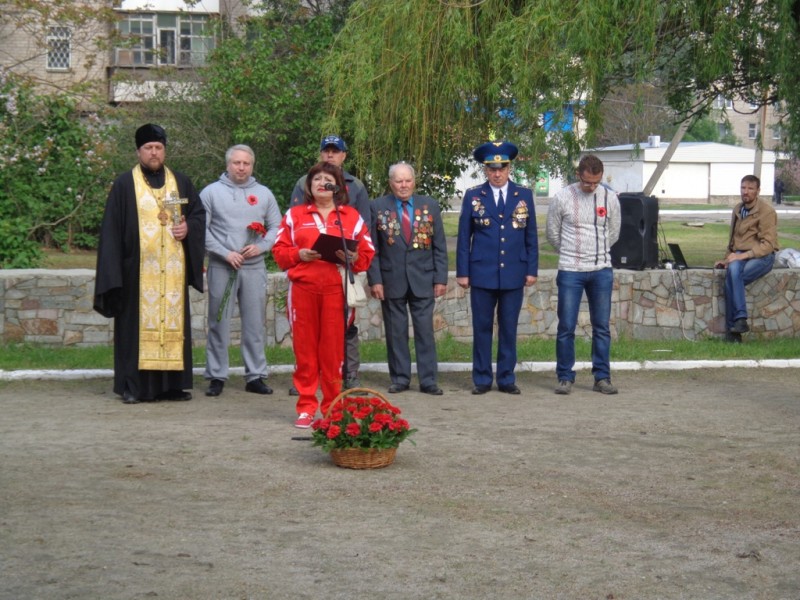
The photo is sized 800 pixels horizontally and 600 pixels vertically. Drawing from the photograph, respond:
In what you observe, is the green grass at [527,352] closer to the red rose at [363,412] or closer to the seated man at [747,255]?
the seated man at [747,255]

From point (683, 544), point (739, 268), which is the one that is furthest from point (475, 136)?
point (683, 544)

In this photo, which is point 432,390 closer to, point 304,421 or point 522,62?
point 304,421

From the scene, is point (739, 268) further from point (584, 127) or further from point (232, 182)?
point (232, 182)

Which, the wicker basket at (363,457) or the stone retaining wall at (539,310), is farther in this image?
the stone retaining wall at (539,310)

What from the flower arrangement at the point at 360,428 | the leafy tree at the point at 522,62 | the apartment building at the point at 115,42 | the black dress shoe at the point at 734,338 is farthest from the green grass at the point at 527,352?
the apartment building at the point at 115,42

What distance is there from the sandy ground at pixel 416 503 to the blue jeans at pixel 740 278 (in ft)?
10.1

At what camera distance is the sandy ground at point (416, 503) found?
17.5 feet

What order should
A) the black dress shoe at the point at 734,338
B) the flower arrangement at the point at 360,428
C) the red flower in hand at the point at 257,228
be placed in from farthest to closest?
the black dress shoe at the point at 734,338
the red flower in hand at the point at 257,228
the flower arrangement at the point at 360,428

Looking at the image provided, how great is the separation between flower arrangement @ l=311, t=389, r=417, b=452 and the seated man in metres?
6.48

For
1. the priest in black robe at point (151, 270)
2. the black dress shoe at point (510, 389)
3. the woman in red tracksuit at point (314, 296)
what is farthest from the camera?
the black dress shoe at point (510, 389)

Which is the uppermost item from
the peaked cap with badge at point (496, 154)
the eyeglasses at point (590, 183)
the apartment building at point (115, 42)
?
the apartment building at point (115, 42)

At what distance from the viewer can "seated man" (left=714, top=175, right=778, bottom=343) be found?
42.6ft

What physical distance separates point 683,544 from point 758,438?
282cm

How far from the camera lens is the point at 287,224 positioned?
28.3 ft
